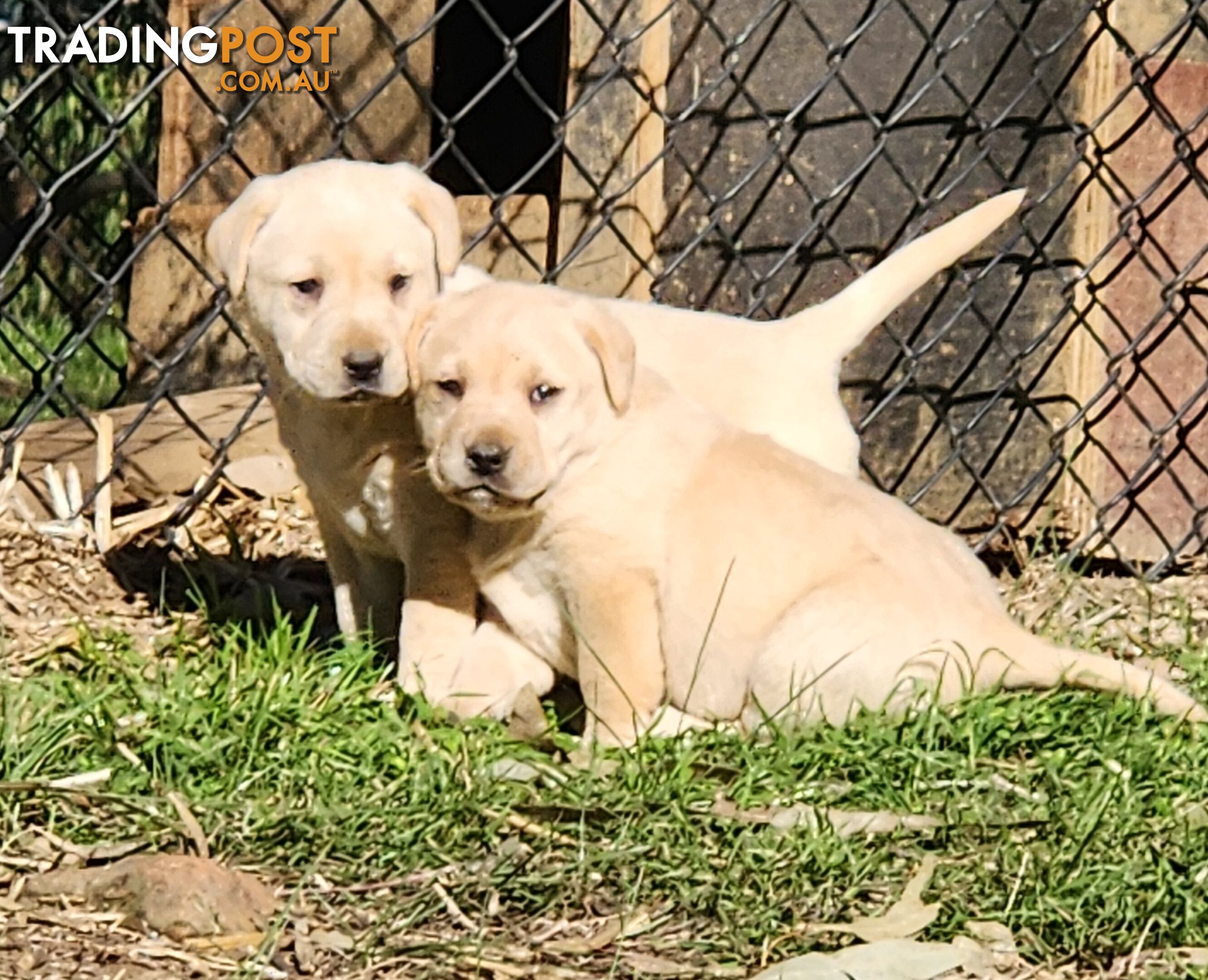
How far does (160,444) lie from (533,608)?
5.39ft

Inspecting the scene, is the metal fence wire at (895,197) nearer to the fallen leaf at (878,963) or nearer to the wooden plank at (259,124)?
the wooden plank at (259,124)

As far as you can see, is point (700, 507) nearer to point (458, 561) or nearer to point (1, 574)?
point (458, 561)

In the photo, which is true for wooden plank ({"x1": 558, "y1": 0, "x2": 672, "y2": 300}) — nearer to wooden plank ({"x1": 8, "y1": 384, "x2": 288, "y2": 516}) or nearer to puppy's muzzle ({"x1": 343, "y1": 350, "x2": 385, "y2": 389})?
wooden plank ({"x1": 8, "y1": 384, "x2": 288, "y2": 516})

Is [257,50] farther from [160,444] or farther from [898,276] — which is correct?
[898,276]

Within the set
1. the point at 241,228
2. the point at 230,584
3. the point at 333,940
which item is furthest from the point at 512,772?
the point at 230,584

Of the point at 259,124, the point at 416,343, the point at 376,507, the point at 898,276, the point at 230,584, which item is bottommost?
the point at 230,584

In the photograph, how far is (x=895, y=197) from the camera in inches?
181

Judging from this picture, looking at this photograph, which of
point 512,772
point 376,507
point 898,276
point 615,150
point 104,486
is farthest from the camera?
point 615,150

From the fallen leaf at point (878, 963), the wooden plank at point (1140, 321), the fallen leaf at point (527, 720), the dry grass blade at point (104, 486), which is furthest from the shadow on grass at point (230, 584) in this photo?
the wooden plank at point (1140, 321)

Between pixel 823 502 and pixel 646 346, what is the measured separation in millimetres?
612

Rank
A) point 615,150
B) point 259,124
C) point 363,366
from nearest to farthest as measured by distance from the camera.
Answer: point 363,366, point 615,150, point 259,124

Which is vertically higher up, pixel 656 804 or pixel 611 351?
pixel 611 351

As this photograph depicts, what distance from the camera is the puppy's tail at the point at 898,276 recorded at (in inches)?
155

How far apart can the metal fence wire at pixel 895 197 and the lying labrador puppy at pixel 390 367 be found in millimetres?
698
